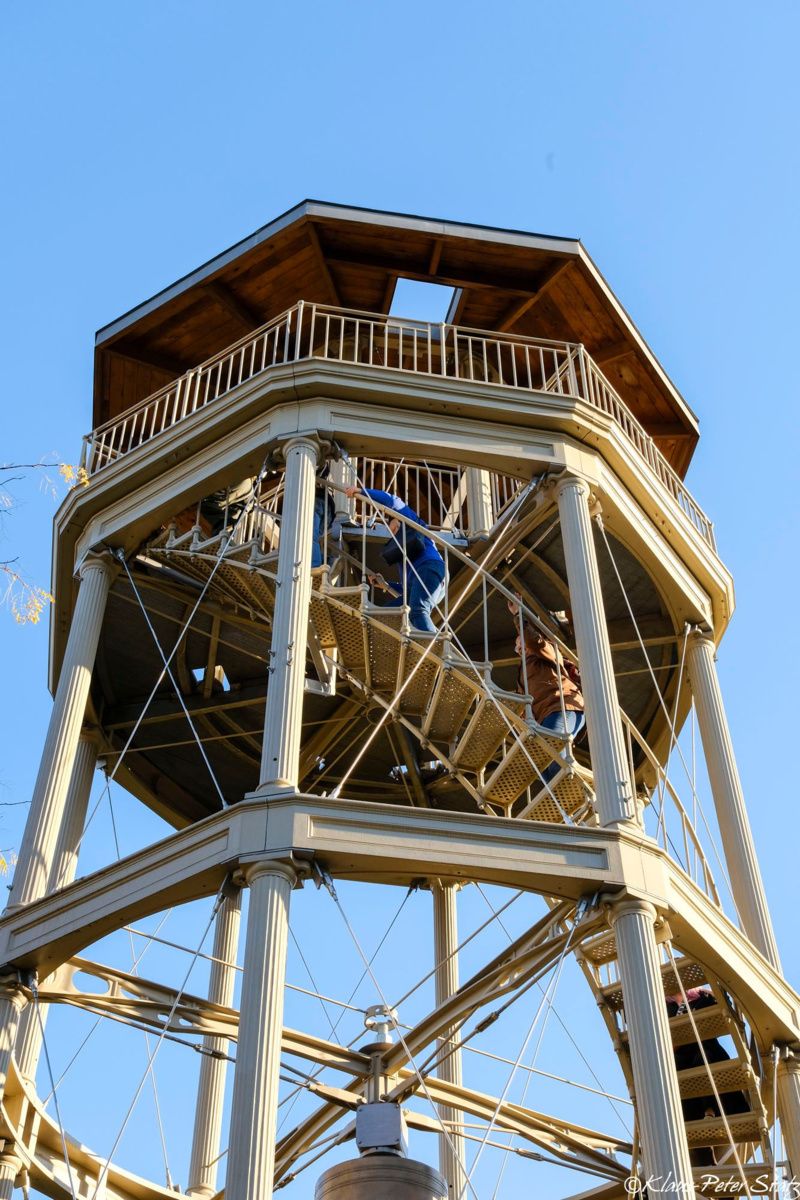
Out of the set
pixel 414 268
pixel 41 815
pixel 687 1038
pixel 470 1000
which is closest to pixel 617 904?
pixel 470 1000

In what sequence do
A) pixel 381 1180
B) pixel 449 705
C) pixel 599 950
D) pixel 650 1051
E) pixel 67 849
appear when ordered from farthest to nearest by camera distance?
pixel 67 849
pixel 599 950
pixel 449 705
pixel 381 1180
pixel 650 1051

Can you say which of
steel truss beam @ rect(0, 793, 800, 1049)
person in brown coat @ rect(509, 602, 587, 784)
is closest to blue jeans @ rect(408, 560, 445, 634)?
person in brown coat @ rect(509, 602, 587, 784)

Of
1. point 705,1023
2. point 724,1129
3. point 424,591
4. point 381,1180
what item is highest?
point 424,591

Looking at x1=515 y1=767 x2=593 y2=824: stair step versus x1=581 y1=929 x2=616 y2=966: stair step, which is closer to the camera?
x1=515 y1=767 x2=593 y2=824: stair step

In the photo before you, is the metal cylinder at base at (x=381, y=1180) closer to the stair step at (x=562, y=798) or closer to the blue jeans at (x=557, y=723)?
the stair step at (x=562, y=798)

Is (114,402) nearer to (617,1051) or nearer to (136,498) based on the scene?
(136,498)

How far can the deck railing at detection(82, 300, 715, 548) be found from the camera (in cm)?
1577

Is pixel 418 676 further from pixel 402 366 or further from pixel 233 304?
pixel 233 304

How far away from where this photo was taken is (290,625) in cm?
1295

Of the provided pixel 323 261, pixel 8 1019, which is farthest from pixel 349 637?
pixel 323 261

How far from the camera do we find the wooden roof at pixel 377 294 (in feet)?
58.3

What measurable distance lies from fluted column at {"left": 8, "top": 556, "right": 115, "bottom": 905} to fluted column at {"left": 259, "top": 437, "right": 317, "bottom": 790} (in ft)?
7.50

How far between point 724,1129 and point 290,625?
7.12 m

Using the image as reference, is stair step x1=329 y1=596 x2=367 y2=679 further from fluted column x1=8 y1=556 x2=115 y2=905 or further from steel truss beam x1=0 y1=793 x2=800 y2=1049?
steel truss beam x1=0 y1=793 x2=800 y2=1049
